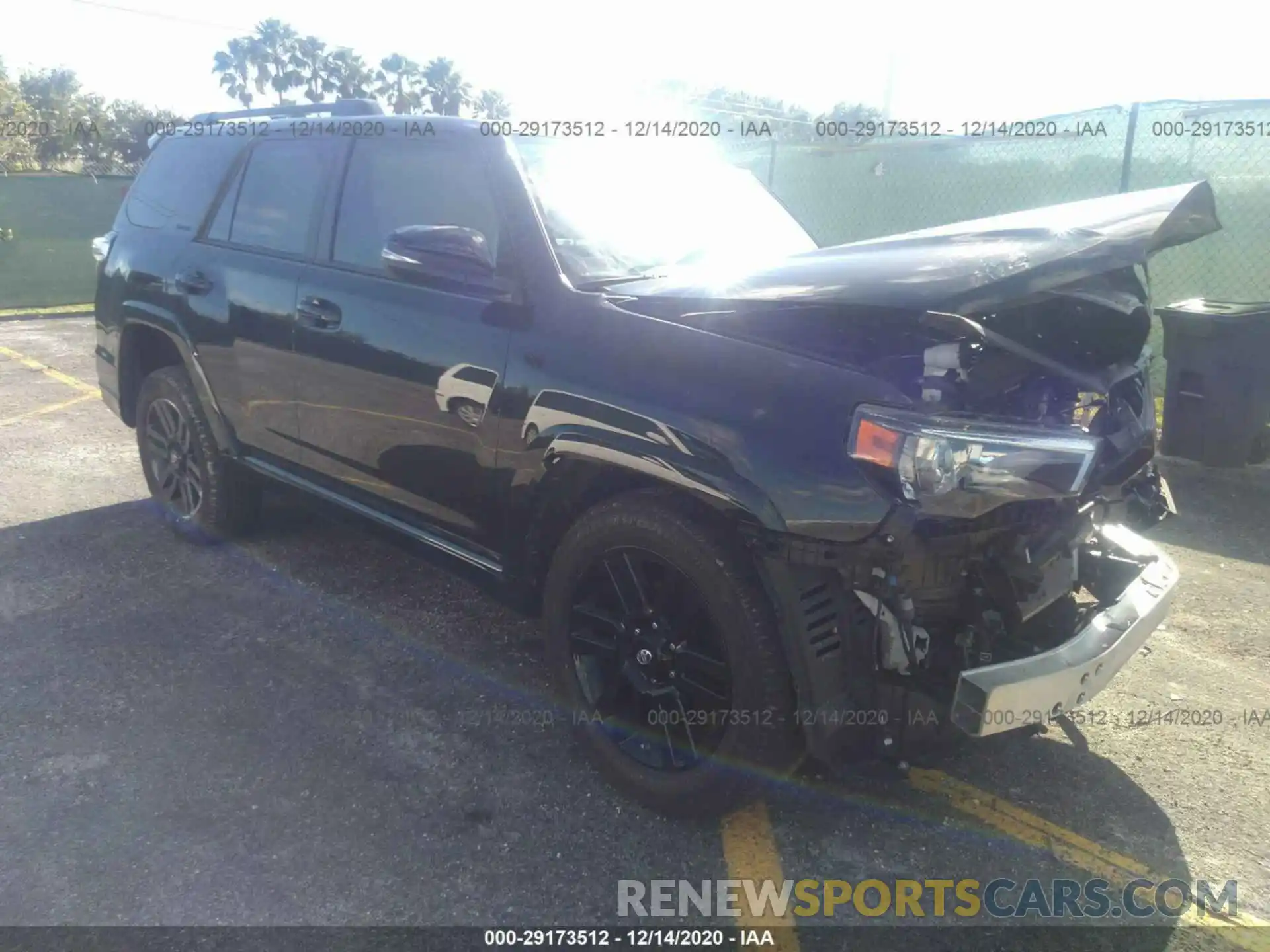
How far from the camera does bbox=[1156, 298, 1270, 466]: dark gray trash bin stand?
5895mm

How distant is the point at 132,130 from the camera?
36.4 metres

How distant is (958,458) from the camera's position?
2184 millimetres

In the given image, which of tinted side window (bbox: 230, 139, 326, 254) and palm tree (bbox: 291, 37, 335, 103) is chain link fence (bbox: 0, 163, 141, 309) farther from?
palm tree (bbox: 291, 37, 335, 103)

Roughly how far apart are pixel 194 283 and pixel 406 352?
1.68 m

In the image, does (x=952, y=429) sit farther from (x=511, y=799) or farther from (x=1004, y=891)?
(x=511, y=799)

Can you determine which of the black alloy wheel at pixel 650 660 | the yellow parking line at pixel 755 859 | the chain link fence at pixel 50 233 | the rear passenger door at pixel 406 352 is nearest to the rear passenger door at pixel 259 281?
the rear passenger door at pixel 406 352

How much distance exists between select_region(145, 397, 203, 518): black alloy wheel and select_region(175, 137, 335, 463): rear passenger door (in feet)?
1.72

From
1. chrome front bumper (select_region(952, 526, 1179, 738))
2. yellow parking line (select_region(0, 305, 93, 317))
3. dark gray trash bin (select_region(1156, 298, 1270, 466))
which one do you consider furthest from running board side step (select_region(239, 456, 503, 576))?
yellow parking line (select_region(0, 305, 93, 317))

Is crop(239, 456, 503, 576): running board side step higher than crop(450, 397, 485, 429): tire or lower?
lower

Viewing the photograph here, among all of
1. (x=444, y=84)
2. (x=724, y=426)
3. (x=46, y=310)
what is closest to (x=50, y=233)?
(x=46, y=310)

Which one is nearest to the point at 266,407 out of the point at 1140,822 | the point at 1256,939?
the point at 1140,822

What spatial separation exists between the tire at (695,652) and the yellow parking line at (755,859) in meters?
0.13

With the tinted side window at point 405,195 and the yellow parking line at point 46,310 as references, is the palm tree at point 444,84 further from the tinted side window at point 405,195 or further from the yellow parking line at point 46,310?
the tinted side window at point 405,195

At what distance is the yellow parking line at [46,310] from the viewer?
13773 mm
